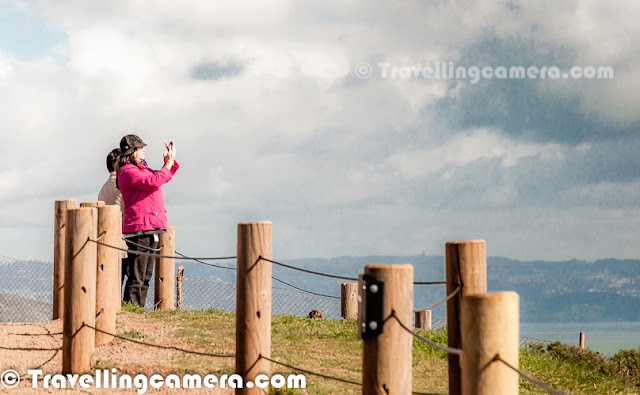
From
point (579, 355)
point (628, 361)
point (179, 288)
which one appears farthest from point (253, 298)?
point (628, 361)

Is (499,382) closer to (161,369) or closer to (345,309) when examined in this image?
(161,369)

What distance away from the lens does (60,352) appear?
24.5 ft

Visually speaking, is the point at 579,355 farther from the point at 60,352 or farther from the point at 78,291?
the point at 78,291

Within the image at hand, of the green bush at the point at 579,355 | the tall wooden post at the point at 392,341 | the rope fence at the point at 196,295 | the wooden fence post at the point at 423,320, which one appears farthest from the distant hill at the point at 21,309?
the green bush at the point at 579,355

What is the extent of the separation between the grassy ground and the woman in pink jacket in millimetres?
905

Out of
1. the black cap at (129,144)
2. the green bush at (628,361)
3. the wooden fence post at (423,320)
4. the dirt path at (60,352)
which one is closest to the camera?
the dirt path at (60,352)

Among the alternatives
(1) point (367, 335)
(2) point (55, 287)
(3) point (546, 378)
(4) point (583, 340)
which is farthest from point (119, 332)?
(4) point (583, 340)

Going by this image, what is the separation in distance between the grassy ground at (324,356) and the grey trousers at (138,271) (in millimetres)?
508

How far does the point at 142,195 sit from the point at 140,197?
0.15 feet

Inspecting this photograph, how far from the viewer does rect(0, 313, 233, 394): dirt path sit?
21.0ft

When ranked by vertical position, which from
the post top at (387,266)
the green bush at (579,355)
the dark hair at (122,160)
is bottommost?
the green bush at (579,355)

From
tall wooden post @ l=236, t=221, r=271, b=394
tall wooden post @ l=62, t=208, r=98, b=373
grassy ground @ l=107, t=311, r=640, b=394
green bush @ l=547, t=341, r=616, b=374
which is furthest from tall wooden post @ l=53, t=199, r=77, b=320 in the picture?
green bush @ l=547, t=341, r=616, b=374

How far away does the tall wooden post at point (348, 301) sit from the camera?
1165 cm

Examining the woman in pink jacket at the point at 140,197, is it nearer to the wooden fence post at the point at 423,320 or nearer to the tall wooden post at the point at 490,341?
the wooden fence post at the point at 423,320
